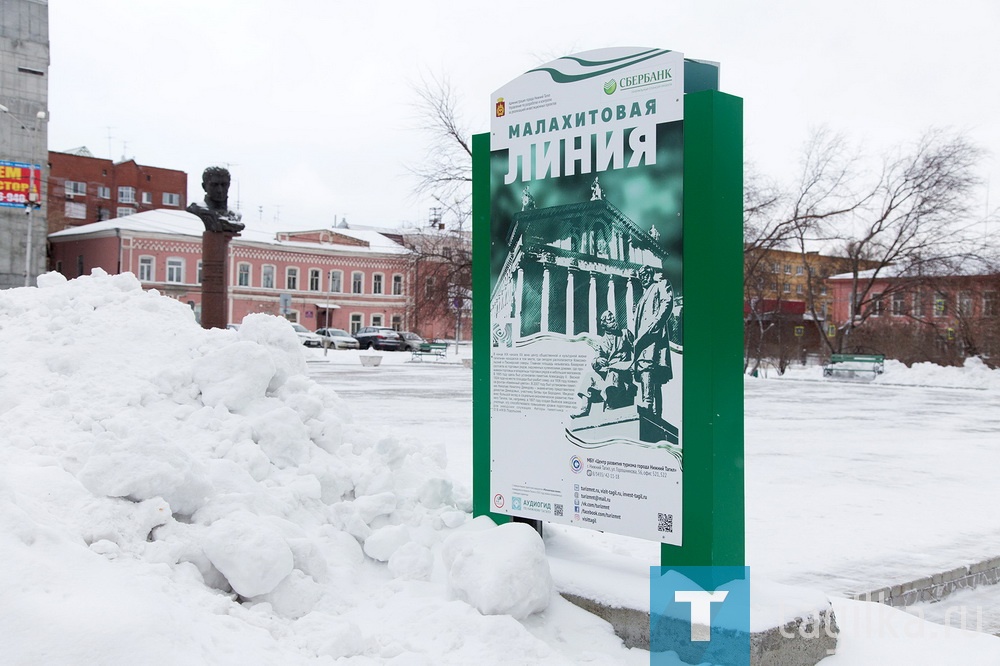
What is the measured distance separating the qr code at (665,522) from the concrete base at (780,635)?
0.41m

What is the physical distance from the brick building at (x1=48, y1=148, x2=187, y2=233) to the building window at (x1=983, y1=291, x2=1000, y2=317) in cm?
5945

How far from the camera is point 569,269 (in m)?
4.53

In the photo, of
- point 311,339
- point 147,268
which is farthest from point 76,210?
point 311,339

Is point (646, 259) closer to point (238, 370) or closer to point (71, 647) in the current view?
point (238, 370)

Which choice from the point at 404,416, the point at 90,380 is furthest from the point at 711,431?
the point at 404,416

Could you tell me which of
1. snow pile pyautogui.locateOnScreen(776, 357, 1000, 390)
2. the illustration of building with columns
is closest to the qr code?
the illustration of building with columns

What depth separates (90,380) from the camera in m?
4.86

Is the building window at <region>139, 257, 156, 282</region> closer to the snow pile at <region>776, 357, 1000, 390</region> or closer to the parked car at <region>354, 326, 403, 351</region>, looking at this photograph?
the parked car at <region>354, 326, 403, 351</region>

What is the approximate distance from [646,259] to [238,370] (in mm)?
2542

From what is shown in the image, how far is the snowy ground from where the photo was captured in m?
3.09

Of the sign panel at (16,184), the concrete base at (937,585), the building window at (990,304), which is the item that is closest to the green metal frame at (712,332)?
the concrete base at (937,585)

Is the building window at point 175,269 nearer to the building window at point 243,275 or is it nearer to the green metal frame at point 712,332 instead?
the building window at point 243,275

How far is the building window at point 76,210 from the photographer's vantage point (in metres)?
65.9

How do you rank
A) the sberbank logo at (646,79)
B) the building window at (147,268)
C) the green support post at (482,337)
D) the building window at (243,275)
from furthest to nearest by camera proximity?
1. the building window at (243,275)
2. the building window at (147,268)
3. the green support post at (482,337)
4. the sberbank logo at (646,79)
